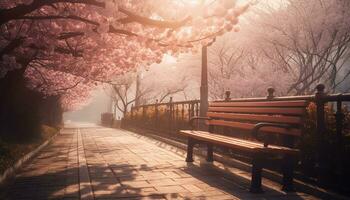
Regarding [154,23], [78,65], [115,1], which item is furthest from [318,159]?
[78,65]

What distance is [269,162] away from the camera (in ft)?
19.6

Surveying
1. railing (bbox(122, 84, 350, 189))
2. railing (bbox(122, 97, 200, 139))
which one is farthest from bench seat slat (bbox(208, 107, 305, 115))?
railing (bbox(122, 97, 200, 139))

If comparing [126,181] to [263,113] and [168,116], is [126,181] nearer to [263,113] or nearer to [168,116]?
[263,113]

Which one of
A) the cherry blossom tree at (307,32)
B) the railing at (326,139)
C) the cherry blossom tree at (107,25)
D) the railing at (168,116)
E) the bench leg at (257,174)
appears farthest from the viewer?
the cherry blossom tree at (307,32)

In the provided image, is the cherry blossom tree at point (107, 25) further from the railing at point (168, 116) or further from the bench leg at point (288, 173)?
the railing at point (168, 116)

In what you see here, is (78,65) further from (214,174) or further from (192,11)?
(214,174)

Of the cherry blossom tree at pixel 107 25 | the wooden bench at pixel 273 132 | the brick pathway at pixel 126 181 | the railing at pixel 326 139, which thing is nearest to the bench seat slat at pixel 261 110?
the wooden bench at pixel 273 132

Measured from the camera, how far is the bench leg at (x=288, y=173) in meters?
4.87

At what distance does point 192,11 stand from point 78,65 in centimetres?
675

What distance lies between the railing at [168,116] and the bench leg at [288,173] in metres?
5.05

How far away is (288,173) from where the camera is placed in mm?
4902

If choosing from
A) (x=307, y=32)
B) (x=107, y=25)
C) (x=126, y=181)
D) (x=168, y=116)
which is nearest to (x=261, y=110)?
(x=126, y=181)

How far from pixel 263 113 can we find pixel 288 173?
1108 mm

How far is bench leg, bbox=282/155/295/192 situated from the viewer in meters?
4.87
